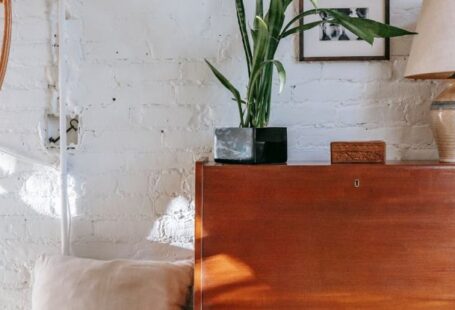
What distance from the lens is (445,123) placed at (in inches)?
46.8

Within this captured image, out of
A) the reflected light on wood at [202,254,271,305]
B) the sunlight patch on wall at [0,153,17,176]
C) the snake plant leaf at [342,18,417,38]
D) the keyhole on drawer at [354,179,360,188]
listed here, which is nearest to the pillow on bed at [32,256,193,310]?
the reflected light on wood at [202,254,271,305]

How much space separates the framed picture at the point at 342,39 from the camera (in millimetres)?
1463

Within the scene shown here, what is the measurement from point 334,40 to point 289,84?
8.3 inches

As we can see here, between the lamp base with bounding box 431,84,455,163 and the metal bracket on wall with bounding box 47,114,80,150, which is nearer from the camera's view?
the lamp base with bounding box 431,84,455,163

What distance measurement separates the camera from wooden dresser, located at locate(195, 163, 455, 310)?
1.06 m

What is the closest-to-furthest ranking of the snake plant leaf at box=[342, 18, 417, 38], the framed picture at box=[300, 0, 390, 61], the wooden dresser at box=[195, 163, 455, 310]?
the wooden dresser at box=[195, 163, 455, 310] < the snake plant leaf at box=[342, 18, 417, 38] < the framed picture at box=[300, 0, 390, 61]

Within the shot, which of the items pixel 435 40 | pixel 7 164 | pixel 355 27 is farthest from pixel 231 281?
pixel 7 164

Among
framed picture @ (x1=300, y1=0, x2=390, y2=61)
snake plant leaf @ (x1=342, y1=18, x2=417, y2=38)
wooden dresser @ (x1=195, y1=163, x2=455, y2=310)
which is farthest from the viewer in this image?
framed picture @ (x1=300, y1=0, x2=390, y2=61)

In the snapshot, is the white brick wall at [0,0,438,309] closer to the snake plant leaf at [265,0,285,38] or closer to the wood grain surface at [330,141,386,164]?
the snake plant leaf at [265,0,285,38]

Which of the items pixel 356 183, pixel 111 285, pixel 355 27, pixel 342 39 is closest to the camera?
pixel 356 183

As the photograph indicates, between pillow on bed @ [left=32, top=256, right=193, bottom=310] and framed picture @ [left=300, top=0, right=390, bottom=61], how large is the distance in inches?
33.4

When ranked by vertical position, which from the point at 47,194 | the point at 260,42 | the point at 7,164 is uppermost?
the point at 260,42

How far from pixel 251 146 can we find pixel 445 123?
21.3 inches

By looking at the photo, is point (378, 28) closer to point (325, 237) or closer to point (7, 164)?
point (325, 237)
